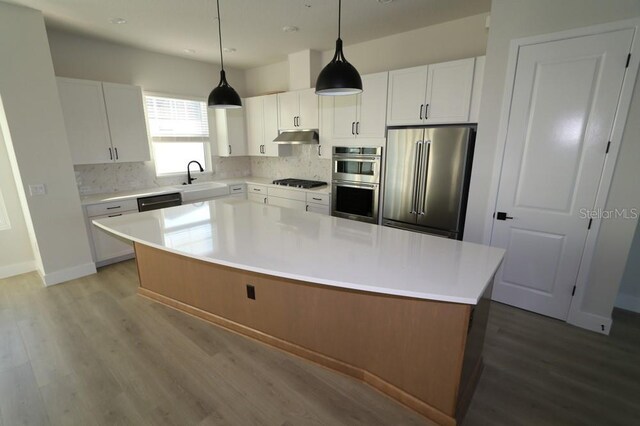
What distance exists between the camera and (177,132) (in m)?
4.73

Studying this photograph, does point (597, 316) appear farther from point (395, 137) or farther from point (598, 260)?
point (395, 137)

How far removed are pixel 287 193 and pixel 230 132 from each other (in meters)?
1.62

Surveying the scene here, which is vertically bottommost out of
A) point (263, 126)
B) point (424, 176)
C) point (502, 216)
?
point (502, 216)

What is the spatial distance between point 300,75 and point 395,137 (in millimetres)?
1955

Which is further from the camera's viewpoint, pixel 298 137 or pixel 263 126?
pixel 263 126

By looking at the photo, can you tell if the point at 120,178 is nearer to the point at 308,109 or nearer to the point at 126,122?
the point at 126,122

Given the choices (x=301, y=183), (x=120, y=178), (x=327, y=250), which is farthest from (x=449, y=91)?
(x=120, y=178)

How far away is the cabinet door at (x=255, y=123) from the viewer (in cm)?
498

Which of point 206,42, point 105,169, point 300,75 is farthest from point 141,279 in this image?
point 300,75

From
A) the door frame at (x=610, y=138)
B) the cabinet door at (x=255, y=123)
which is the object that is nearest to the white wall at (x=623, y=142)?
the door frame at (x=610, y=138)

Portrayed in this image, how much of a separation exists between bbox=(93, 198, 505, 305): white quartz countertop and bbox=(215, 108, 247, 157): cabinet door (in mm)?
2616

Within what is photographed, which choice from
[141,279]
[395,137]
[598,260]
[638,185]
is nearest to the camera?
[638,185]

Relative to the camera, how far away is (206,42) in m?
3.85

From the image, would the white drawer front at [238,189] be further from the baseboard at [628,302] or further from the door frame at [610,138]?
the baseboard at [628,302]
